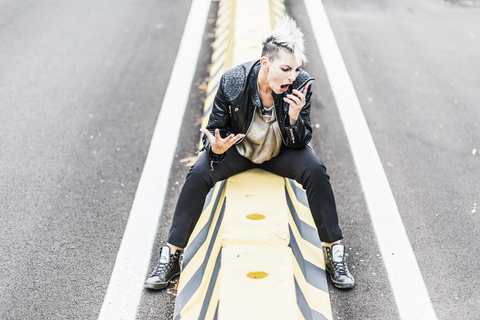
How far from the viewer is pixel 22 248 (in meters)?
3.64

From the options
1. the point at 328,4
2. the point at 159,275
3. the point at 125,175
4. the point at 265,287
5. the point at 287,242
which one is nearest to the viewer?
the point at 265,287

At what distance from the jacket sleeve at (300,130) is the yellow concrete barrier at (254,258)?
382 millimetres

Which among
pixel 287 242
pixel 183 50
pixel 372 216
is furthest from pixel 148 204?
pixel 183 50

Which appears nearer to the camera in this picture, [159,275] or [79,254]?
[159,275]

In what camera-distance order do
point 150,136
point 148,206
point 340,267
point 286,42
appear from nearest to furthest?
point 286,42
point 340,267
point 148,206
point 150,136

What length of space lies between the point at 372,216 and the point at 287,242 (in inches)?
51.6

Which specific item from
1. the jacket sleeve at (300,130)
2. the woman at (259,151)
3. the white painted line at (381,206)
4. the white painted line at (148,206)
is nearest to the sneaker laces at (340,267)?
the woman at (259,151)

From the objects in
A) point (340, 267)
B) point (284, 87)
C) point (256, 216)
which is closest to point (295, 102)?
point (284, 87)

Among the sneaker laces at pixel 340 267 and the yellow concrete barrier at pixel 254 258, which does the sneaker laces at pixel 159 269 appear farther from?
the sneaker laces at pixel 340 267

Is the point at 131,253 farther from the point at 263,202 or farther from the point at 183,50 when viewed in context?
the point at 183,50

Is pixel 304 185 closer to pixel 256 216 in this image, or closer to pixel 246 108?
pixel 256 216

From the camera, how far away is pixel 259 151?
356 centimetres

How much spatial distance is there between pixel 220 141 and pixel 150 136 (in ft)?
6.89

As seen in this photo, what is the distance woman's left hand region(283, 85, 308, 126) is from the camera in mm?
3115
